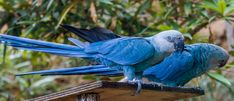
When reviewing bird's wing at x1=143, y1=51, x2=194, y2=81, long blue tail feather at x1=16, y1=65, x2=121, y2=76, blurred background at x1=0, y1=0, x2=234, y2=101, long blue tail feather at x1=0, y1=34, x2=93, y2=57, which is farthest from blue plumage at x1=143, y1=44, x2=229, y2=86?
blurred background at x1=0, y1=0, x2=234, y2=101

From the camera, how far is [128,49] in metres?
1.52

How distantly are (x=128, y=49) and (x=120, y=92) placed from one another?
139 millimetres

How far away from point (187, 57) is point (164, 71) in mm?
88

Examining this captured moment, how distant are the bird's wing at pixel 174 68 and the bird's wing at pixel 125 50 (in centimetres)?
21

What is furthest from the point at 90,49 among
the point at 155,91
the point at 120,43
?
the point at 155,91

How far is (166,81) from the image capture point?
1.73m

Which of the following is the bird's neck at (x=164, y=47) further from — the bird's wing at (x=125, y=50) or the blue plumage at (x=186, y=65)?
the blue plumage at (x=186, y=65)

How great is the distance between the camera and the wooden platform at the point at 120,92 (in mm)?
1390

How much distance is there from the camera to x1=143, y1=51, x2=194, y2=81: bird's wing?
1.71 meters

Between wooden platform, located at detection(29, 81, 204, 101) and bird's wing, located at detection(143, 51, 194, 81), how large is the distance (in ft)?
0.24

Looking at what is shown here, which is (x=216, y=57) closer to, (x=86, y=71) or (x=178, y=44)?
(x=178, y=44)

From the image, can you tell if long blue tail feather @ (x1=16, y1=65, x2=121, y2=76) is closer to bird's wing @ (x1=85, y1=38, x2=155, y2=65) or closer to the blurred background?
bird's wing @ (x1=85, y1=38, x2=155, y2=65)

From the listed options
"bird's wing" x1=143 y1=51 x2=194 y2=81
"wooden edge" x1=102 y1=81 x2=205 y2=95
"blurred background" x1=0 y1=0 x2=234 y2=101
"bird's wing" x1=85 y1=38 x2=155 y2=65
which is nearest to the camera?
"wooden edge" x1=102 y1=81 x2=205 y2=95

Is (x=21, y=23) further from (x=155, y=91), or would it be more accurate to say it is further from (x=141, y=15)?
(x=155, y=91)
